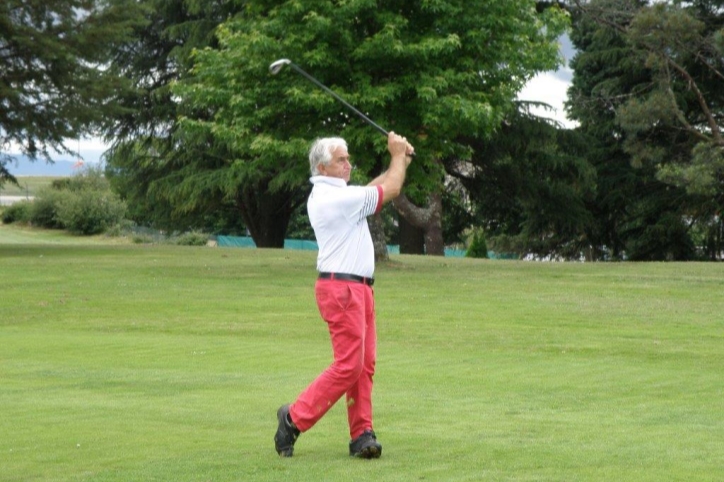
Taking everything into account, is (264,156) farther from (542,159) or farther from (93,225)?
(93,225)

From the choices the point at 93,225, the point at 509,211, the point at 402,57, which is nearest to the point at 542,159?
the point at 509,211

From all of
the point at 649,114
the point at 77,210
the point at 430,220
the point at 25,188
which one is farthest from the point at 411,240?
the point at 25,188

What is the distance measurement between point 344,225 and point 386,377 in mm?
5407

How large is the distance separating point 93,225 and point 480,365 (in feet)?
204

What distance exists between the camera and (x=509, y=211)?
59406 millimetres

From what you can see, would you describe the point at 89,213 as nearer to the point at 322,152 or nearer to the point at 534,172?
the point at 534,172

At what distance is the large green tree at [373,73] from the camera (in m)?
28.1

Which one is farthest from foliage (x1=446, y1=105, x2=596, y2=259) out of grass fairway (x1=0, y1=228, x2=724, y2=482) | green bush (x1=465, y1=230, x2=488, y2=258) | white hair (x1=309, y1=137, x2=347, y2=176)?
white hair (x1=309, y1=137, x2=347, y2=176)

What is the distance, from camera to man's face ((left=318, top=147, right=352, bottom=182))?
7891 millimetres

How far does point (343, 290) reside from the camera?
7699mm

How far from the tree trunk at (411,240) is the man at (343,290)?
45910mm

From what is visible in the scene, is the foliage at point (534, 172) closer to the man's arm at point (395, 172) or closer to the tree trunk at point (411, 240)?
the tree trunk at point (411, 240)

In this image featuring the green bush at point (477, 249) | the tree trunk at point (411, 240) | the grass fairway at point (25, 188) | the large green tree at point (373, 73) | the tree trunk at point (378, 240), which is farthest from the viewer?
the grass fairway at point (25, 188)

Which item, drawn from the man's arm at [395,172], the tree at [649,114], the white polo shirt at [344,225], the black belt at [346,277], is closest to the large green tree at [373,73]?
the tree at [649,114]
